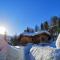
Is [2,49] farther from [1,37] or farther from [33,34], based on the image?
[33,34]

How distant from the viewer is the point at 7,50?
2.17 meters

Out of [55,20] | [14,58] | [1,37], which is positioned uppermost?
[55,20]

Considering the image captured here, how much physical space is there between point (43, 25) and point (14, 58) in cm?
2086

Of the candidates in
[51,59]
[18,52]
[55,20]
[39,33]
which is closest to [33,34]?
[39,33]

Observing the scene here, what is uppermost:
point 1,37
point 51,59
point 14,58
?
point 1,37

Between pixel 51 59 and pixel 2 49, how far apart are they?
1960 mm

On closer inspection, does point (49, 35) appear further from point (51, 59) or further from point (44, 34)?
point (51, 59)

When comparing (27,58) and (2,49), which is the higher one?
(2,49)

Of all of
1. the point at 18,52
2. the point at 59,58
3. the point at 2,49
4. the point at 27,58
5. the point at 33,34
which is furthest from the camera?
the point at 33,34

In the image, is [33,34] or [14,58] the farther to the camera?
[33,34]

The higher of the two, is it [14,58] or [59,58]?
[14,58]

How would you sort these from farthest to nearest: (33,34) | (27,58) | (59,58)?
(33,34) < (59,58) < (27,58)

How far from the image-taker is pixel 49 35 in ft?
71.9

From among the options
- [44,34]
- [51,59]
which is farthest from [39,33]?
[51,59]
